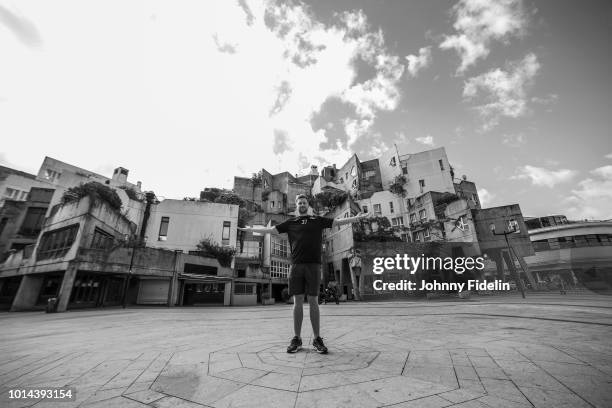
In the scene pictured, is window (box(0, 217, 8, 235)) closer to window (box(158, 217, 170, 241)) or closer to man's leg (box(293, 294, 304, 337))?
Result: window (box(158, 217, 170, 241))

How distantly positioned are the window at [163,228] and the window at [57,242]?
857 cm

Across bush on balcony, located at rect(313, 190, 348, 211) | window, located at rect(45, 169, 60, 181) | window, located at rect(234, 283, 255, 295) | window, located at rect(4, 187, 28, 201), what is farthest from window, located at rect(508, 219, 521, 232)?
window, located at rect(45, 169, 60, 181)

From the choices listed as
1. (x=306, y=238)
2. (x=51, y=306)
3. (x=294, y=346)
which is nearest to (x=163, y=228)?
(x=51, y=306)

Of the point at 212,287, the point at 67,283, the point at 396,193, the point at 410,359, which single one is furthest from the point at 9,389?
the point at 396,193

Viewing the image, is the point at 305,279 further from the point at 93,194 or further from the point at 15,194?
the point at 15,194

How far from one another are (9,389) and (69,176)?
30.1 meters

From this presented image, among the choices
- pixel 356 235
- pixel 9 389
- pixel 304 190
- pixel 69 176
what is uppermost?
pixel 304 190

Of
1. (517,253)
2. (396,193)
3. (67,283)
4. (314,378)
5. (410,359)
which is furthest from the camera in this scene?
(396,193)

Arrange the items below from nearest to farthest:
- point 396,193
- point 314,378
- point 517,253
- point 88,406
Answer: point 88,406 < point 314,378 < point 517,253 < point 396,193

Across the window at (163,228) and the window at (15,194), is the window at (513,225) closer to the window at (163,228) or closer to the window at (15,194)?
the window at (163,228)

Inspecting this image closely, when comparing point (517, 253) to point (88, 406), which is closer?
point (88, 406)

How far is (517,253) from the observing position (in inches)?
1016

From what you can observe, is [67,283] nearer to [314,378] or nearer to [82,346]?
[82,346]

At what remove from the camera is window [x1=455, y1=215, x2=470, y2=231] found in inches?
1072
